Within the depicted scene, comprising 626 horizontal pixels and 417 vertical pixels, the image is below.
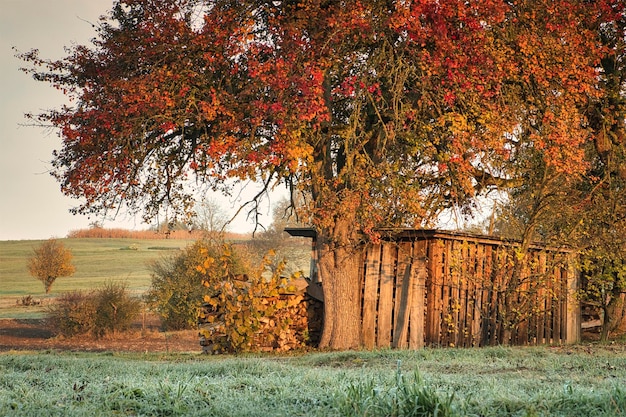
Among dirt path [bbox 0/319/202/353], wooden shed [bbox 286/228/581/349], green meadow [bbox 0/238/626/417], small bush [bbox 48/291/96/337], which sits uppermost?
wooden shed [bbox 286/228/581/349]

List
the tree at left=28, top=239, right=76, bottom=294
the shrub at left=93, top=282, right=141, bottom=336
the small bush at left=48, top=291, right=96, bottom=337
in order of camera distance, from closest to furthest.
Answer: the small bush at left=48, top=291, right=96, bottom=337
the shrub at left=93, top=282, right=141, bottom=336
the tree at left=28, top=239, right=76, bottom=294

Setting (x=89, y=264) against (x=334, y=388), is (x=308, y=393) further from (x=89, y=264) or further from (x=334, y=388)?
(x=89, y=264)

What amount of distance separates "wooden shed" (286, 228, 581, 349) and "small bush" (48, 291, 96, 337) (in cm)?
936

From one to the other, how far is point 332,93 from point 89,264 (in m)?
36.9

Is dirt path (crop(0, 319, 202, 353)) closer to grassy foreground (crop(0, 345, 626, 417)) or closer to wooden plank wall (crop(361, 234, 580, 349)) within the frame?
wooden plank wall (crop(361, 234, 580, 349))

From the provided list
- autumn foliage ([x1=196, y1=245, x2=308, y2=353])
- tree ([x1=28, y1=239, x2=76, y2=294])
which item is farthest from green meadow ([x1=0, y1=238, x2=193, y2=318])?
autumn foliage ([x1=196, y1=245, x2=308, y2=353])

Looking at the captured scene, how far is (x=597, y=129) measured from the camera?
1591 centimetres

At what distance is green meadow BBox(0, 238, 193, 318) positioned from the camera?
37875 mm

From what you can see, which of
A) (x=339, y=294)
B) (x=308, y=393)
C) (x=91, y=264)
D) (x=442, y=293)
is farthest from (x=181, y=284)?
(x=91, y=264)

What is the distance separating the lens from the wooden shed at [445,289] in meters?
14.6

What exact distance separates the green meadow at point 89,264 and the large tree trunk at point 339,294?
1991 centimetres

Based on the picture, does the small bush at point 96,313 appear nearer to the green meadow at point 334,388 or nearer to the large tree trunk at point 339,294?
the large tree trunk at point 339,294

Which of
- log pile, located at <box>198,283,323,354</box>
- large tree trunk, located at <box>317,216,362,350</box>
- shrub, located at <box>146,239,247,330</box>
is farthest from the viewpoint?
shrub, located at <box>146,239,247,330</box>

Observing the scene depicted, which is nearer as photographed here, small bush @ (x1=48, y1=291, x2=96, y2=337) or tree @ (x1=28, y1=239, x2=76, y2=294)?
small bush @ (x1=48, y1=291, x2=96, y2=337)
